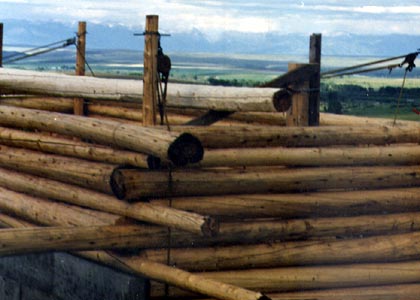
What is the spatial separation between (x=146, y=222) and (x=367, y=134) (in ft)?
8.87

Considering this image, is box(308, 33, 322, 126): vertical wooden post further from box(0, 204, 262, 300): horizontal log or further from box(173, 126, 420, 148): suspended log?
box(0, 204, 262, 300): horizontal log

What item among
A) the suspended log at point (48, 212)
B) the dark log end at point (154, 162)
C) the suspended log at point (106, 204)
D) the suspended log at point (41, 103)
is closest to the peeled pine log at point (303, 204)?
the suspended log at point (106, 204)

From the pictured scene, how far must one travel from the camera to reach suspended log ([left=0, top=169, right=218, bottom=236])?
8594mm

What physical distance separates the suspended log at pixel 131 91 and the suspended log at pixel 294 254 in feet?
5.08

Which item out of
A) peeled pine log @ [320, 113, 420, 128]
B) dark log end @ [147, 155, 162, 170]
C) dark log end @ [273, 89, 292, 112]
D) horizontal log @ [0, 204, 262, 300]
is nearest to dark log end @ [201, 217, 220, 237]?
horizontal log @ [0, 204, 262, 300]

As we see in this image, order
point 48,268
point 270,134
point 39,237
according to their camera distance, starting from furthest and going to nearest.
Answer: point 48,268, point 270,134, point 39,237

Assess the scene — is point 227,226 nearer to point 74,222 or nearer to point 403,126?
point 74,222

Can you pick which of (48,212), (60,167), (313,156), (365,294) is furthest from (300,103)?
(48,212)

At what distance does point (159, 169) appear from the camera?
375 inches

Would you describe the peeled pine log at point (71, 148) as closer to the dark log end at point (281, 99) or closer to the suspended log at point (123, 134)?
the suspended log at point (123, 134)

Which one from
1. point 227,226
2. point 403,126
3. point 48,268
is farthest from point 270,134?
point 48,268

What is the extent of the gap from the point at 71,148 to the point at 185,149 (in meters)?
2.56

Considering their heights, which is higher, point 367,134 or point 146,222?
point 367,134

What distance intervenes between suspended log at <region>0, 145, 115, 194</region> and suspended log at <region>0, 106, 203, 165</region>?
13.2 inches
